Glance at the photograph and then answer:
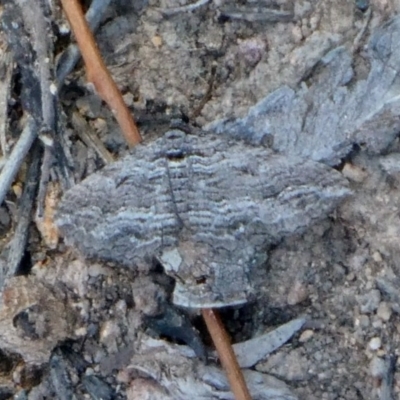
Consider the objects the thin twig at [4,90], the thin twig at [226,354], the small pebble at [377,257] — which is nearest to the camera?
the thin twig at [226,354]

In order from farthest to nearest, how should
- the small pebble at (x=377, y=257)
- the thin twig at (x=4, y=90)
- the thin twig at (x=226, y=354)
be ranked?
the thin twig at (x=4, y=90) < the small pebble at (x=377, y=257) < the thin twig at (x=226, y=354)

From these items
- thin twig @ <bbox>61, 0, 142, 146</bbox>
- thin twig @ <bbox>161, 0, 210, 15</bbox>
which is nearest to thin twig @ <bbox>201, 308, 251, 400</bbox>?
thin twig @ <bbox>61, 0, 142, 146</bbox>

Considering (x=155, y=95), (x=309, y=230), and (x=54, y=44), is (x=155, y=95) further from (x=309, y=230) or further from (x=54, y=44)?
(x=309, y=230)

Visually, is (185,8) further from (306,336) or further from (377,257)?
(306,336)

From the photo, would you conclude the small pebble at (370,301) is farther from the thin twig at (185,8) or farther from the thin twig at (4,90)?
the thin twig at (4,90)

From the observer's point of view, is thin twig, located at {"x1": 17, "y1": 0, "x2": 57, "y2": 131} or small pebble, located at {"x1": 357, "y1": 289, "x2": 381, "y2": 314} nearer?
small pebble, located at {"x1": 357, "y1": 289, "x2": 381, "y2": 314}

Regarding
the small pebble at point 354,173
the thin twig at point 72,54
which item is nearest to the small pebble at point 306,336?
the small pebble at point 354,173

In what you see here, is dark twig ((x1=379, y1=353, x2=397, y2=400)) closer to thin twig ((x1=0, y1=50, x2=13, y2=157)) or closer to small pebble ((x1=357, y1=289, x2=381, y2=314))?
small pebble ((x1=357, y1=289, x2=381, y2=314))
